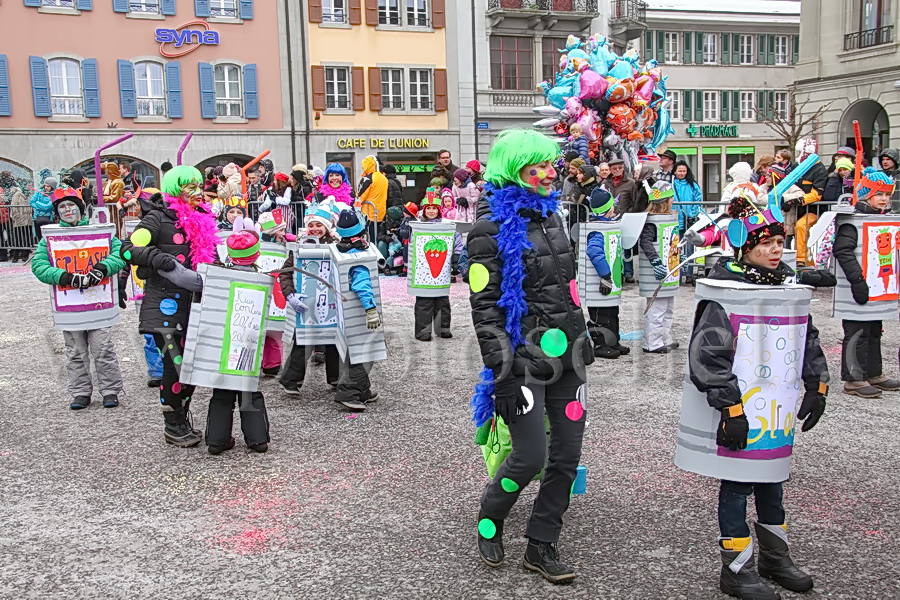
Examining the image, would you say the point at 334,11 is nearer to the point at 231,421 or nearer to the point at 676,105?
the point at 676,105

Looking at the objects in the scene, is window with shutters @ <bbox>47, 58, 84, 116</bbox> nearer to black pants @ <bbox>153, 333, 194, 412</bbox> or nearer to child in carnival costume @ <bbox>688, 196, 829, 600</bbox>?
black pants @ <bbox>153, 333, 194, 412</bbox>

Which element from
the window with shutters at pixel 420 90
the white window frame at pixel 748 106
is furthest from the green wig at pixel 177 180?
the white window frame at pixel 748 106

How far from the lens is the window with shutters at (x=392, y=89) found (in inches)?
1233

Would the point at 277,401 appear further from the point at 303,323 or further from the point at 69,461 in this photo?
the point at 69,461

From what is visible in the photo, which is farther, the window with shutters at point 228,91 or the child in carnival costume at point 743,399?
the window with shutters at point 228,91

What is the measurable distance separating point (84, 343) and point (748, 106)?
138 feet

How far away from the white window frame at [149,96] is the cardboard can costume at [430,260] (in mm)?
20969

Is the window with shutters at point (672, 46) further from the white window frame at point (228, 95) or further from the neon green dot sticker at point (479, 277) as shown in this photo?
the neon green dot sticker at point (479, 277)

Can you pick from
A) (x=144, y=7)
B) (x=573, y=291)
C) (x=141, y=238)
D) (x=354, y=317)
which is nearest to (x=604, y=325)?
(x=354, y=317)

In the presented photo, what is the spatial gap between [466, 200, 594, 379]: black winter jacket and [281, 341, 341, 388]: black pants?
3.68m

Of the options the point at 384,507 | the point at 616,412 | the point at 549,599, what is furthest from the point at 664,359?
the point at 549,599

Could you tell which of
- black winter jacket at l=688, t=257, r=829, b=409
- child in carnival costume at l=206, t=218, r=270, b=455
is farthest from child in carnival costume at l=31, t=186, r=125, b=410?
black winter jacket at l=688, t=257, r=829, b=409

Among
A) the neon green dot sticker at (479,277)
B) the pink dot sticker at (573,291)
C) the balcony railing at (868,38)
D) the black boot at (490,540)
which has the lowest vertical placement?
the black boot at (490,540)

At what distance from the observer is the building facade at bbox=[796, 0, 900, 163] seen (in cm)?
2600
